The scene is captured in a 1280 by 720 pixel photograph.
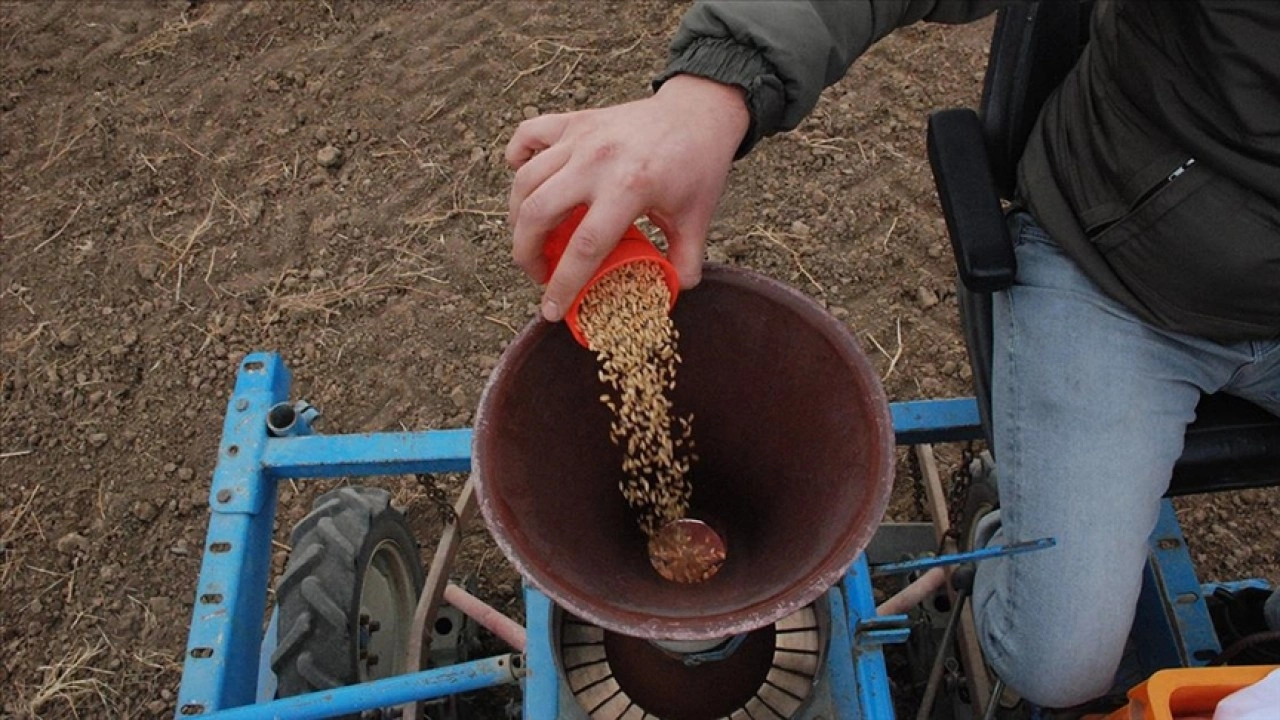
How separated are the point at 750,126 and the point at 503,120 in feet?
5.71

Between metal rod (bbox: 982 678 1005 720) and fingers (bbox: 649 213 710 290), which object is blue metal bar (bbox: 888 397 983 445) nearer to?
metal rod (bbox: 982 678 1005 720)

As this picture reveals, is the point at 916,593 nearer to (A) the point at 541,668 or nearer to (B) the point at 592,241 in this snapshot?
(A) the point at 541,668

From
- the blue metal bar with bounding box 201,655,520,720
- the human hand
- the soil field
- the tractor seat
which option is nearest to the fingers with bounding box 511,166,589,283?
the human hand

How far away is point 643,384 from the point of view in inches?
50.7

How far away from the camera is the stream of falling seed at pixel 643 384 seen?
1.20m

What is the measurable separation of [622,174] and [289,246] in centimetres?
184

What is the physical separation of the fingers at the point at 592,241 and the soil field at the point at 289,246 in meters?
1.22

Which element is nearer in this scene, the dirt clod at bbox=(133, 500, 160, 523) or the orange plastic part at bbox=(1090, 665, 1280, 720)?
the orange plastic part at bbox=(1090, 665, 1280, 720)

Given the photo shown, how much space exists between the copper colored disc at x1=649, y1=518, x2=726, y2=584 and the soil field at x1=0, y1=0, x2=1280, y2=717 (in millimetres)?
779

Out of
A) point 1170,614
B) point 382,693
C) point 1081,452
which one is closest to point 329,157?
point 382,693

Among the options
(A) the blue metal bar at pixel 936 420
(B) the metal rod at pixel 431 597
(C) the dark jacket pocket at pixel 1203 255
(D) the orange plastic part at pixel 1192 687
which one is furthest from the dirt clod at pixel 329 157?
(D) the orange plastic part at pixel 1192 687

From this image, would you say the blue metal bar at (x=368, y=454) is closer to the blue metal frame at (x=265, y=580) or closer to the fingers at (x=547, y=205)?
the blue metal frame at (x=265, y=580)

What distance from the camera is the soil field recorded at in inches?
90.8

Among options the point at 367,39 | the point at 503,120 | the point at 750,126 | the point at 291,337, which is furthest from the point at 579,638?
the point at 367,39
